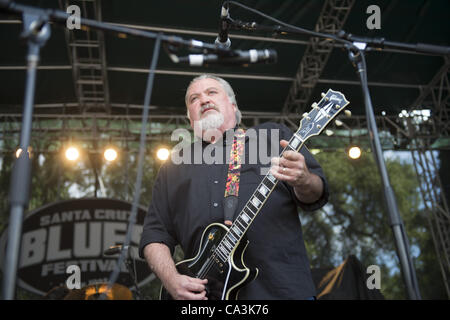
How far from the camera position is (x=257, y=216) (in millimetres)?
2100

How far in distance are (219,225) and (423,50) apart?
144 centimetres

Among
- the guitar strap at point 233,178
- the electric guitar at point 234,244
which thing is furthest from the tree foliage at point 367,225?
the electric guitar at point 234,244

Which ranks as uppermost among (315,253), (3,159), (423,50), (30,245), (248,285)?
(3,159)

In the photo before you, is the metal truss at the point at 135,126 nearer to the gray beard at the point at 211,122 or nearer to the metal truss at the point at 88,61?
the metal truss at the point at 88,61

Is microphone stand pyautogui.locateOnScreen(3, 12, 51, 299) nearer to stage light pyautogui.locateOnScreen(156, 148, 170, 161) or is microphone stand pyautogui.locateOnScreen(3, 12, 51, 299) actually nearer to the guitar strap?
the guitar strap

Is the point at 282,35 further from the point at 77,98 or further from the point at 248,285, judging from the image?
the point at 77,98

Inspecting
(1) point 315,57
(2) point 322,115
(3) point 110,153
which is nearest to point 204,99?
(2) point 322,115

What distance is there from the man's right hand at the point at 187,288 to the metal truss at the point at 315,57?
393 centimetres

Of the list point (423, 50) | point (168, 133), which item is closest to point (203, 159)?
point (423, 50)

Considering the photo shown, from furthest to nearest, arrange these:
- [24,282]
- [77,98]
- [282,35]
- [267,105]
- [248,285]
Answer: [267,105]
[77,98]
[24,282]
[282,35]
[248,285]

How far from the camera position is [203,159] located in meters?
2.46

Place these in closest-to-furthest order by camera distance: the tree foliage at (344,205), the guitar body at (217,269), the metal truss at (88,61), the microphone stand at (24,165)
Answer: the microphone stand at (24,165) → the guitar body at (217,269) → the metal truss at (88,61) → the tree foliage at (344,205)

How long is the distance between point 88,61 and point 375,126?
18.8ft

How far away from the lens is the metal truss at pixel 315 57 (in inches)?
231
